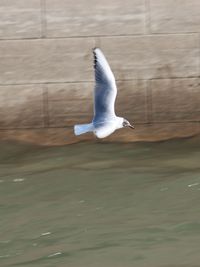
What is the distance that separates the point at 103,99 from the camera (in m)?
11.4

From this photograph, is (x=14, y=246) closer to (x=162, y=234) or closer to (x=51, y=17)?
(x=162, y=234)

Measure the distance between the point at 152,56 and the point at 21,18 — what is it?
61.1 inches

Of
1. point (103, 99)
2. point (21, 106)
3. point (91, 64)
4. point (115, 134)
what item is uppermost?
point (103, 99)

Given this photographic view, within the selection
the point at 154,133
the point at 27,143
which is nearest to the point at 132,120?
the point at 154,133

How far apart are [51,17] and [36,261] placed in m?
5.15

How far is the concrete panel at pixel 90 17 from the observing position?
46.1ft

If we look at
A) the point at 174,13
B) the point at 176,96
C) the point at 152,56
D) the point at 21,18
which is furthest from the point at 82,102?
the point at 174,13

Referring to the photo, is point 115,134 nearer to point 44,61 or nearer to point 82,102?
point 82,102

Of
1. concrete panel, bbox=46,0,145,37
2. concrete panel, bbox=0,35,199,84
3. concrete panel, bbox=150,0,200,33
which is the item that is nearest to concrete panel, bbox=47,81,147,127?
concrete panel, bbox=0,35,199,84

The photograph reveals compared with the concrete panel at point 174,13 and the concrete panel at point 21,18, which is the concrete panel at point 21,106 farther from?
the concrete panel at point 174,13

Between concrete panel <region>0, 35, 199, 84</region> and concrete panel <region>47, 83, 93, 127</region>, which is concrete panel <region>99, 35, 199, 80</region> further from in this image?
concrete panel <region>47, 83, 93, 127</region>

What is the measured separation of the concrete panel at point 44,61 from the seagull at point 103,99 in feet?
9.09

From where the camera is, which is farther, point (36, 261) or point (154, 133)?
point (154, 133)

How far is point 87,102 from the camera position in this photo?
46.4 feet
